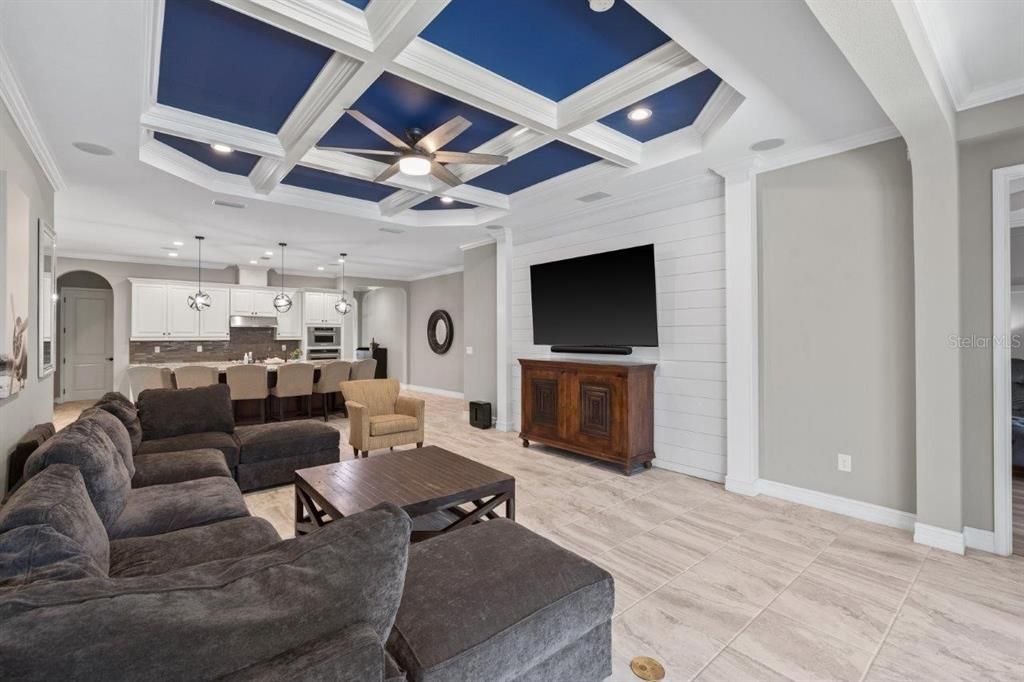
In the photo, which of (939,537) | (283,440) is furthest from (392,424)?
(939,537)

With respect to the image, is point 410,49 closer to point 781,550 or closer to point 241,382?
point 781,550

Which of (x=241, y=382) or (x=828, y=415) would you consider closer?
(x=828, y=415)

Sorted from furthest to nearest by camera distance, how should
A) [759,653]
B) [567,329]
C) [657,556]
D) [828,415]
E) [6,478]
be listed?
[567,329]
[828,415]
[657,556]
[6,478]
[759,653]

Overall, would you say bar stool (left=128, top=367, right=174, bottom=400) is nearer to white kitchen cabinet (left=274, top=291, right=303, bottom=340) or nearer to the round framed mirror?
white kitchen cabinet (left=274, top=291, right=303, bottom=340)

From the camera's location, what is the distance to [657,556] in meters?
2.79

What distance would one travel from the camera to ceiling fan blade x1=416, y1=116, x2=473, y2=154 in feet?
9.34

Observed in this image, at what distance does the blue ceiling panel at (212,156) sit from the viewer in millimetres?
3686

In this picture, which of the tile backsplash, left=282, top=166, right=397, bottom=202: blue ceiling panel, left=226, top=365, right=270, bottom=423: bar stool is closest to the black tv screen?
left=282, top=166, right=397, bottom=202: blue ceiling panel

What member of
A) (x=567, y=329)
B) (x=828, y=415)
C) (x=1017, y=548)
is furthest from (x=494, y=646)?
(x=567, y=329)

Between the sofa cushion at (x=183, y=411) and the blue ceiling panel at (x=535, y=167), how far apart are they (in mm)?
3038

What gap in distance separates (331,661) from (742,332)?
3697 millimetres

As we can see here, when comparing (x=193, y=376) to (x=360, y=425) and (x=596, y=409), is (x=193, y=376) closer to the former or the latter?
(x=360, y=425)

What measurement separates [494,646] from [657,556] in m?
1.77

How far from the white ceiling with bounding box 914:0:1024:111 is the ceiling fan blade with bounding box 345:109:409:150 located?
8.55ft
